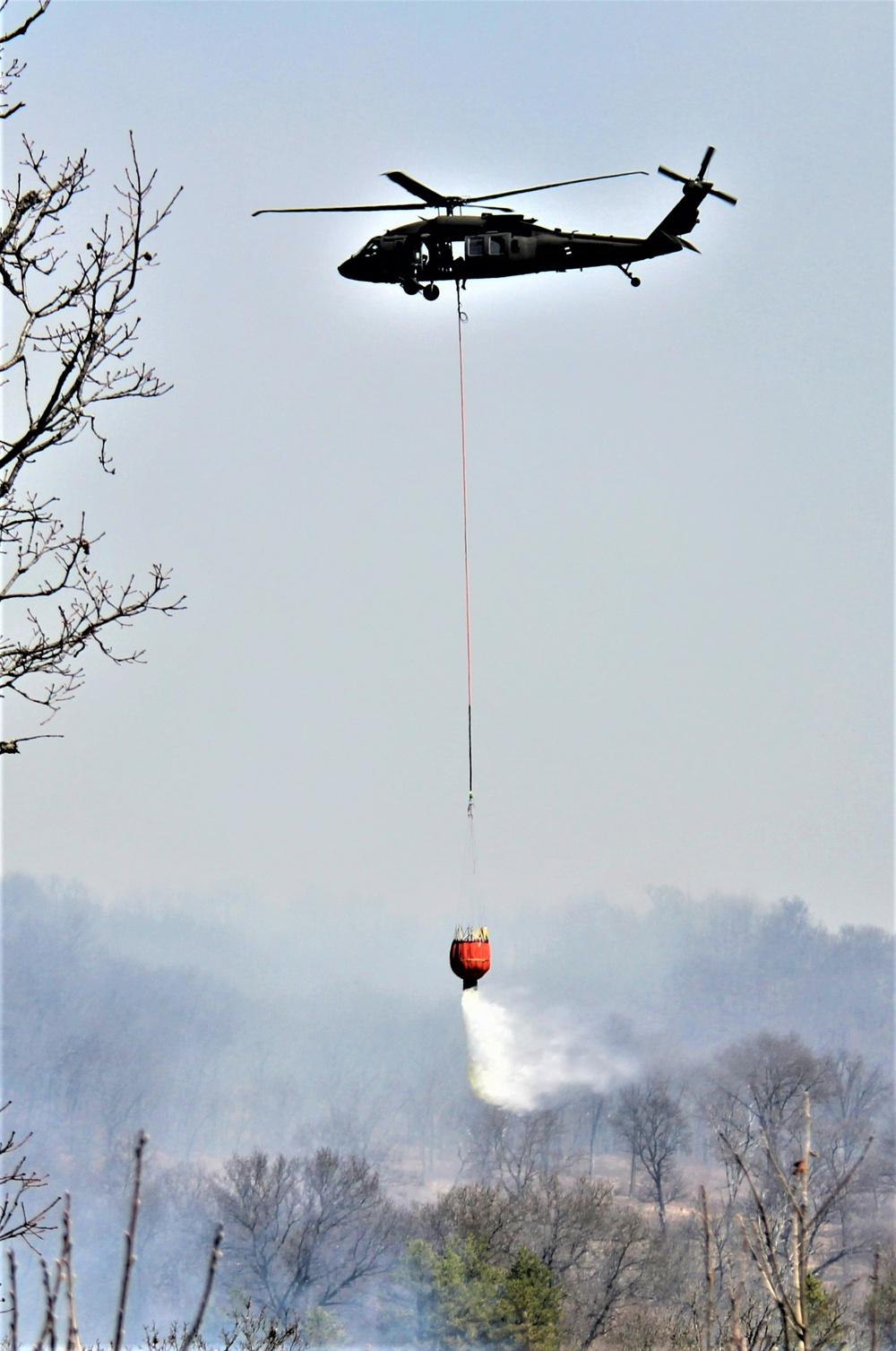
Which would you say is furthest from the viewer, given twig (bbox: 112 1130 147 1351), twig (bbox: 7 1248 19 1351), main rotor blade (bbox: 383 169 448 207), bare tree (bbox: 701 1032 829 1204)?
bare tree (bbox: 701 1032 829 1204)

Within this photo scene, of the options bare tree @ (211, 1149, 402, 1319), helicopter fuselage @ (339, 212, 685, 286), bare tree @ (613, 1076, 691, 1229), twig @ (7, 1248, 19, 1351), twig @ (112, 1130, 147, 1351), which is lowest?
bare tree @ (211, 1149, 402, 1319)

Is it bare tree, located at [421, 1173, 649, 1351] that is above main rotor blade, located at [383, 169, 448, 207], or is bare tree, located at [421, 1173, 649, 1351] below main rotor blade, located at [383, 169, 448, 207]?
below

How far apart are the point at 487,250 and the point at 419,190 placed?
3.89ft

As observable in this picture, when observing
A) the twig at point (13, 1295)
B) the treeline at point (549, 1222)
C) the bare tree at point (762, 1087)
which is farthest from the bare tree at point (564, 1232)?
the twig at point (13, 1295)

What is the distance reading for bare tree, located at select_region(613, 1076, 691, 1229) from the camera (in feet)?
243

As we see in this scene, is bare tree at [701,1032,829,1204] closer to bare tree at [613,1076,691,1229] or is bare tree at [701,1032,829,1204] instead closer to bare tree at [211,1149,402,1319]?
bare tree at [613,1076,691,1229]

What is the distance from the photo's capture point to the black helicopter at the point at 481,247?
21.4 metres

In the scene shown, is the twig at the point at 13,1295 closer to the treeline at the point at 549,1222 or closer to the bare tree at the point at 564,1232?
the treeline at the point at 549,1222

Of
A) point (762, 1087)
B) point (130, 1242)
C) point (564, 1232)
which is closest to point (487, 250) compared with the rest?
point (130, 1242)

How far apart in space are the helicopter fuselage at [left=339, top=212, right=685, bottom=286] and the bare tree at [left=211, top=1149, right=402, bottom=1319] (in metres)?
56.2

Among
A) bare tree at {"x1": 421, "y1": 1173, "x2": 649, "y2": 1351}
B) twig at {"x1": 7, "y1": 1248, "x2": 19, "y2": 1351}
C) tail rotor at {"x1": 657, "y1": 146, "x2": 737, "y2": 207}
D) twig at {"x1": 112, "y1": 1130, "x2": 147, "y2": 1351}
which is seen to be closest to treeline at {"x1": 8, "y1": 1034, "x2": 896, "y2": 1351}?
bare tree at {"x1": 421, "y1": 1173, "x2": 649, "y2": 1351}

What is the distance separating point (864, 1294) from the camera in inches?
2859

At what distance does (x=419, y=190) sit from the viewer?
21.1 metres

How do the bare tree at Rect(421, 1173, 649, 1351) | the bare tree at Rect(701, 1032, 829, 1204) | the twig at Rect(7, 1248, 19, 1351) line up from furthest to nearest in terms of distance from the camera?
1. the bare tree at Rect(701, 1032, 829, 1204)
2. the bare tree at Rect(421, 1173, 649, 1351)
3. the twig at Rect(7, 1248, 19, 1351)
